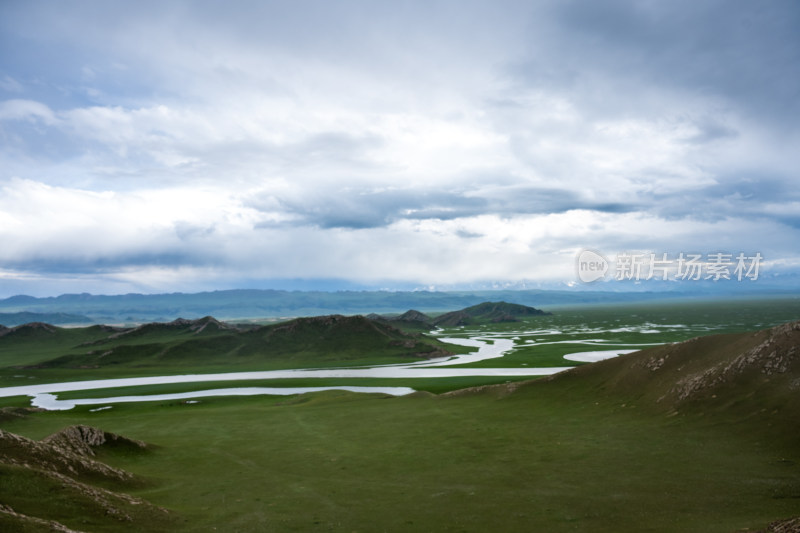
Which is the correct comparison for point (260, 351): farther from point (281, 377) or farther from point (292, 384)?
point (292, 384)

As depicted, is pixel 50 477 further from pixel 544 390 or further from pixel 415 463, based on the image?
pixel 544 390

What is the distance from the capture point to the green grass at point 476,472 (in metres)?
22.6

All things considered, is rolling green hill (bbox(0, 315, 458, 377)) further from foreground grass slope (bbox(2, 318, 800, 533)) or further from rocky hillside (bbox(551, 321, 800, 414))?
rocky hillside (bbox(551, 321, 800, 414))

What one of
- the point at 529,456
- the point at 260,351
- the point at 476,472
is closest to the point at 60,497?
the point at 476,472

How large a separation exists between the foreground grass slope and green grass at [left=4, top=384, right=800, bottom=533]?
0.14 m

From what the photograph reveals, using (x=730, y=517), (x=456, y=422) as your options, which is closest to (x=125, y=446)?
(x=456, y=422)

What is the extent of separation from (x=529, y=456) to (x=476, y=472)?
5013 millimetres

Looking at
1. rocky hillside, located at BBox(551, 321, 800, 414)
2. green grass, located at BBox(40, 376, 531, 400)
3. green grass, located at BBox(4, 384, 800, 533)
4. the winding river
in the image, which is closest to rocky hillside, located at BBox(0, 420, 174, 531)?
green grass, located at BBox(4, 384, 800, 533)

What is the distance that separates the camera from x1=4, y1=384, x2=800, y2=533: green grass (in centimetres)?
2261

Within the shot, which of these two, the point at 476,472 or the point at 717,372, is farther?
the point at 717,372

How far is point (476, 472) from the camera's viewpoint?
30.7 m

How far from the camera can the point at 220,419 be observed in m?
56.8

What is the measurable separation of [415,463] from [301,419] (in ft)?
77.3

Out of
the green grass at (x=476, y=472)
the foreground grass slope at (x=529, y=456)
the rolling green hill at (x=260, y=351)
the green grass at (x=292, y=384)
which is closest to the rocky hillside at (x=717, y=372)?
the foreground grass slope at (x=529, y=456)
